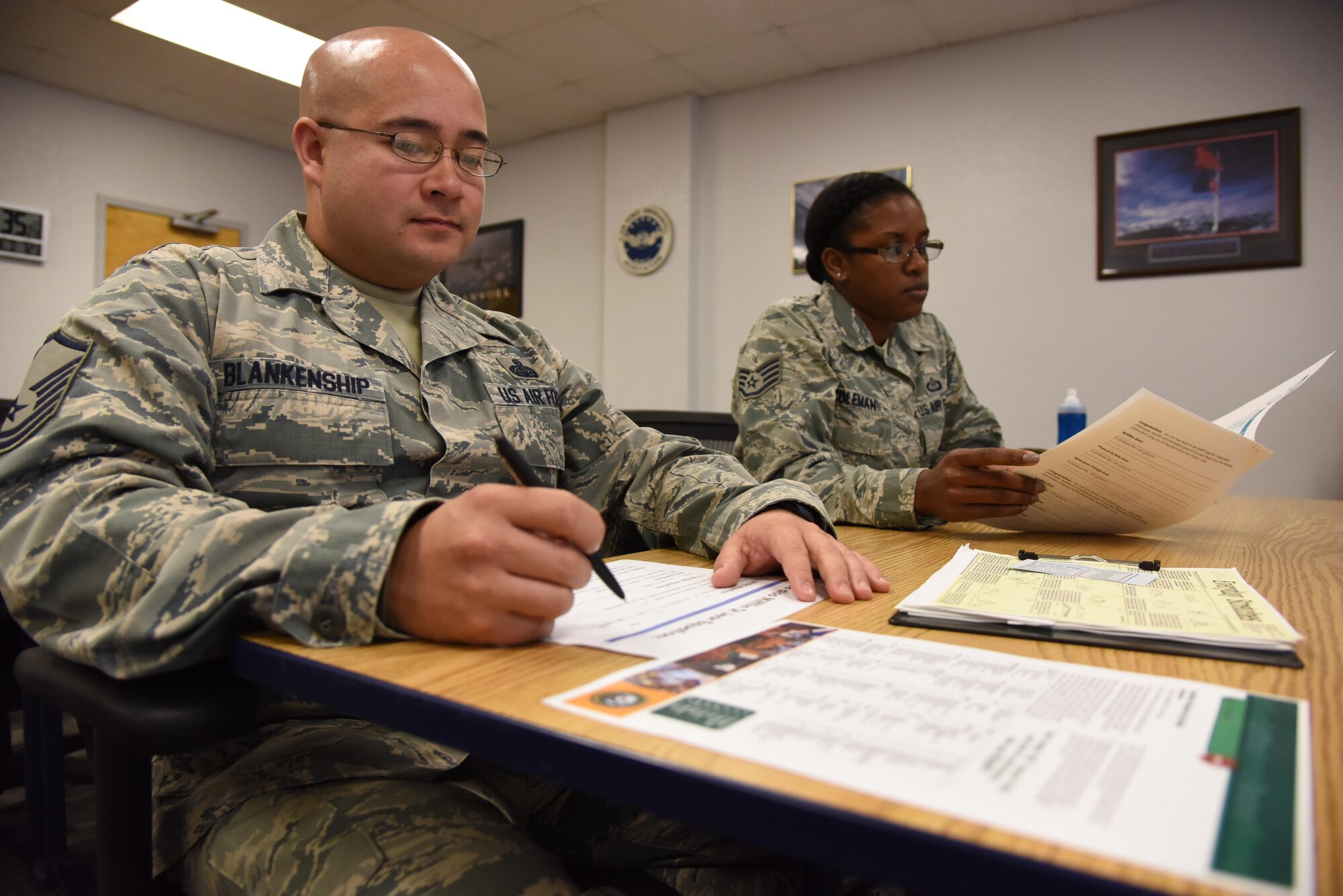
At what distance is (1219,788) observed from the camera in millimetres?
314

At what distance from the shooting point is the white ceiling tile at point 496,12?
322cm

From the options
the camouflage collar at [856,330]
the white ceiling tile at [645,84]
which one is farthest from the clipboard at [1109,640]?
the white ceiling tile at [645,84]

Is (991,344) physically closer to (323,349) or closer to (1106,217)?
(1106,217)

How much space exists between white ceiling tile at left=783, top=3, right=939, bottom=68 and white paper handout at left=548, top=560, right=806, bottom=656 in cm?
323

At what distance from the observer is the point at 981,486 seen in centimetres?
113

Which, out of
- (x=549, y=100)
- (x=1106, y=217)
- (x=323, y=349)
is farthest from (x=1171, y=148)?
(x=323, y=349)

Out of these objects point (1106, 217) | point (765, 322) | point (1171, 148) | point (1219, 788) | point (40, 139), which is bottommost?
point (1219, 788)

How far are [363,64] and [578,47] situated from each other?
297 cm

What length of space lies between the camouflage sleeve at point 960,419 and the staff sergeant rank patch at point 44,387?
1754 mm

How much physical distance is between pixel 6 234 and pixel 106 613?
15.0 feet

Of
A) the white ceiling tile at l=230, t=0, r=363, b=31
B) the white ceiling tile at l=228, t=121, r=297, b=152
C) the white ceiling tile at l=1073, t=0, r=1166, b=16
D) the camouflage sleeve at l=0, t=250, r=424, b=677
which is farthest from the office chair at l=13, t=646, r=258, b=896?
the white ceiling tile at l=228, t=121, r=297, b=152

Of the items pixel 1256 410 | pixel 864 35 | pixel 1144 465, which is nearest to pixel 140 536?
pixel 1144 465

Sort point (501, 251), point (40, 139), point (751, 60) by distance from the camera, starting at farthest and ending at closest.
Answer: point (501, 251) < point (40, 139) < point (751, 60)

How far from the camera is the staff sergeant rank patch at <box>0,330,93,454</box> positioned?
2.08 feet
